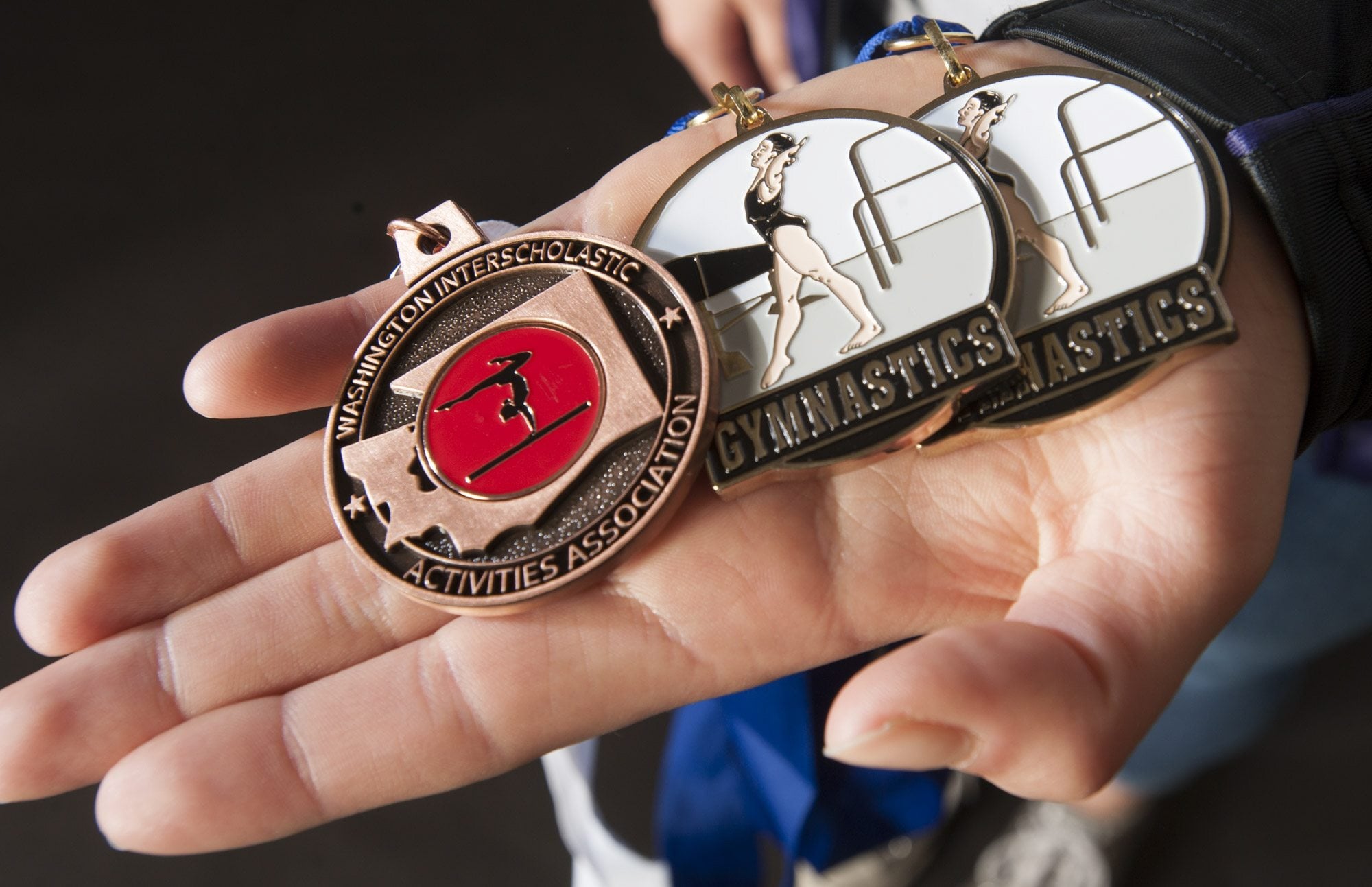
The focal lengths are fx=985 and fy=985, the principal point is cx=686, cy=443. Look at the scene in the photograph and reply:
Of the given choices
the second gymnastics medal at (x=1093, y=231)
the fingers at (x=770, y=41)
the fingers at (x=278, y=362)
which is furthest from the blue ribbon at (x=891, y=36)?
the fingers at (x=278, y=362)

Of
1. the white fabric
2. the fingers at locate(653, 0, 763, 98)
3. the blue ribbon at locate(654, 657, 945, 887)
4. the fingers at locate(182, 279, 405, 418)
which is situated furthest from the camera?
the fingers at locate(653, 0, 763, 98)

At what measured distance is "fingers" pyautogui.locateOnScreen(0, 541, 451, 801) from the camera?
5.63 feet

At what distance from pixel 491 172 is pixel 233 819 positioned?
7.46ft

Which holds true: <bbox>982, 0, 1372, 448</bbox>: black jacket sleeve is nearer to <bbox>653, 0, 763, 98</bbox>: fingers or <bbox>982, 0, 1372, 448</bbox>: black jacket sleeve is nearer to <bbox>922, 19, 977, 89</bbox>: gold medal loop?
<bbox>922, 19, 977, 89</bbox>: gold medal loop

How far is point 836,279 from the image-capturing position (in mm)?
1842

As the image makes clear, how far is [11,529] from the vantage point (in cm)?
319

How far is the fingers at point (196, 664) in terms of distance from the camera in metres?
1.71

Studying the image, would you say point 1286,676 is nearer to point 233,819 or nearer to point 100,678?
point 233,819

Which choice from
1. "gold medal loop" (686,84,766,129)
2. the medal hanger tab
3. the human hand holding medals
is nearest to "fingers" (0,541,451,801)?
the human hand holding medals

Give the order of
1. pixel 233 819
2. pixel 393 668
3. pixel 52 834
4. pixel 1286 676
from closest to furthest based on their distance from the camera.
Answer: pixel 233 819 < pixel 393 668 < pixel 1286 676 < pixel 52 834

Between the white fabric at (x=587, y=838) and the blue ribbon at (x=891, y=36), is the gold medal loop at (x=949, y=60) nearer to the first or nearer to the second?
the blue ribbon at (x=891, y=36)

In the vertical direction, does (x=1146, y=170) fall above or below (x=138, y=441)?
below

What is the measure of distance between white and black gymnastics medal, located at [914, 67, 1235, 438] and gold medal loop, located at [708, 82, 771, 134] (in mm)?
440

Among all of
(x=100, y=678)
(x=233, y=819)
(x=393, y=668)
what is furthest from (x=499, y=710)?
(x=100, y=678)
